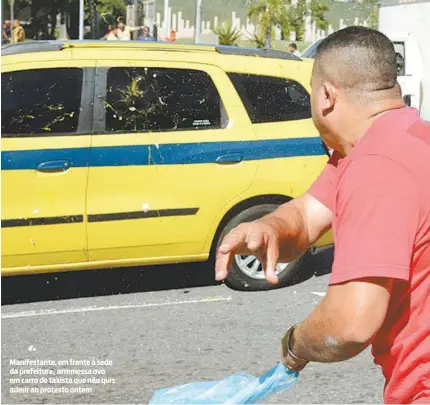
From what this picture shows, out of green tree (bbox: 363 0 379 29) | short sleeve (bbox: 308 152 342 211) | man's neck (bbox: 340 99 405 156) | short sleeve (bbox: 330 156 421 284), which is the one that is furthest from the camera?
green tree (bbox: 363 0 379 29)

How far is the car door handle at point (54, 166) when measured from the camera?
5707 millimetres

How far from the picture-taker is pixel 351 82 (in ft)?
6.56

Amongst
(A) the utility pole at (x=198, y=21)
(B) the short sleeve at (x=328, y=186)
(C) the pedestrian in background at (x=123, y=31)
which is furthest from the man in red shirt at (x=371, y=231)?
(A) the utility pole at (x=198, y=21)

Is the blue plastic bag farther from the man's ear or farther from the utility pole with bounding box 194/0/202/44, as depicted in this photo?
the utility pole with bounding box 194/0/202/44

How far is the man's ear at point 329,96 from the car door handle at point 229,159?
13.2 feet

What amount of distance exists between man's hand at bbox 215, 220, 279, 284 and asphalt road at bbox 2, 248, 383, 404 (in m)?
2.35

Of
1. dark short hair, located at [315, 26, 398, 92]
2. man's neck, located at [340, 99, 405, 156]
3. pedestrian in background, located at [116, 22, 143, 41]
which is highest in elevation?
dark short hair, located at [315, 26, 398, 92]

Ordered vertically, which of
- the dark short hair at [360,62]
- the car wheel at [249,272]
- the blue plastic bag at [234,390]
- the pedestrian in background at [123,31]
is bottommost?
the car wheel at [249,272]

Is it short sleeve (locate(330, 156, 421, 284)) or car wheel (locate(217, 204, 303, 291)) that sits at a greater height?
short sleeve (locate(330, 156, 421, 284))

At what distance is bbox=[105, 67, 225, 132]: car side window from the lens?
595 cm

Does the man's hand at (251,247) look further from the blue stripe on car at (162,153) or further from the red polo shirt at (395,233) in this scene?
the blue stripe on car at (162,153)

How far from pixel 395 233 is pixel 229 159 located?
14.3ft

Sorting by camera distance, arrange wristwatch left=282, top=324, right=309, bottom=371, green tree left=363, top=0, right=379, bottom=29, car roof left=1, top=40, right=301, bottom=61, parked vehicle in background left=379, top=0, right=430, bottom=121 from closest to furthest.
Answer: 1. wristwatch left=282, top=324, right=309, bottom=371
2. car roof left=1, top=40, right=301, bottom=61
3. parked vehicle in background left=379, top=0, right=430, bottom=121
4. green tree left=363, top=0, right=379, bottom=29

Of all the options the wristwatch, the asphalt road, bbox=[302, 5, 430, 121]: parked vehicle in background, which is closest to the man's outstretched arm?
the wristwatch
